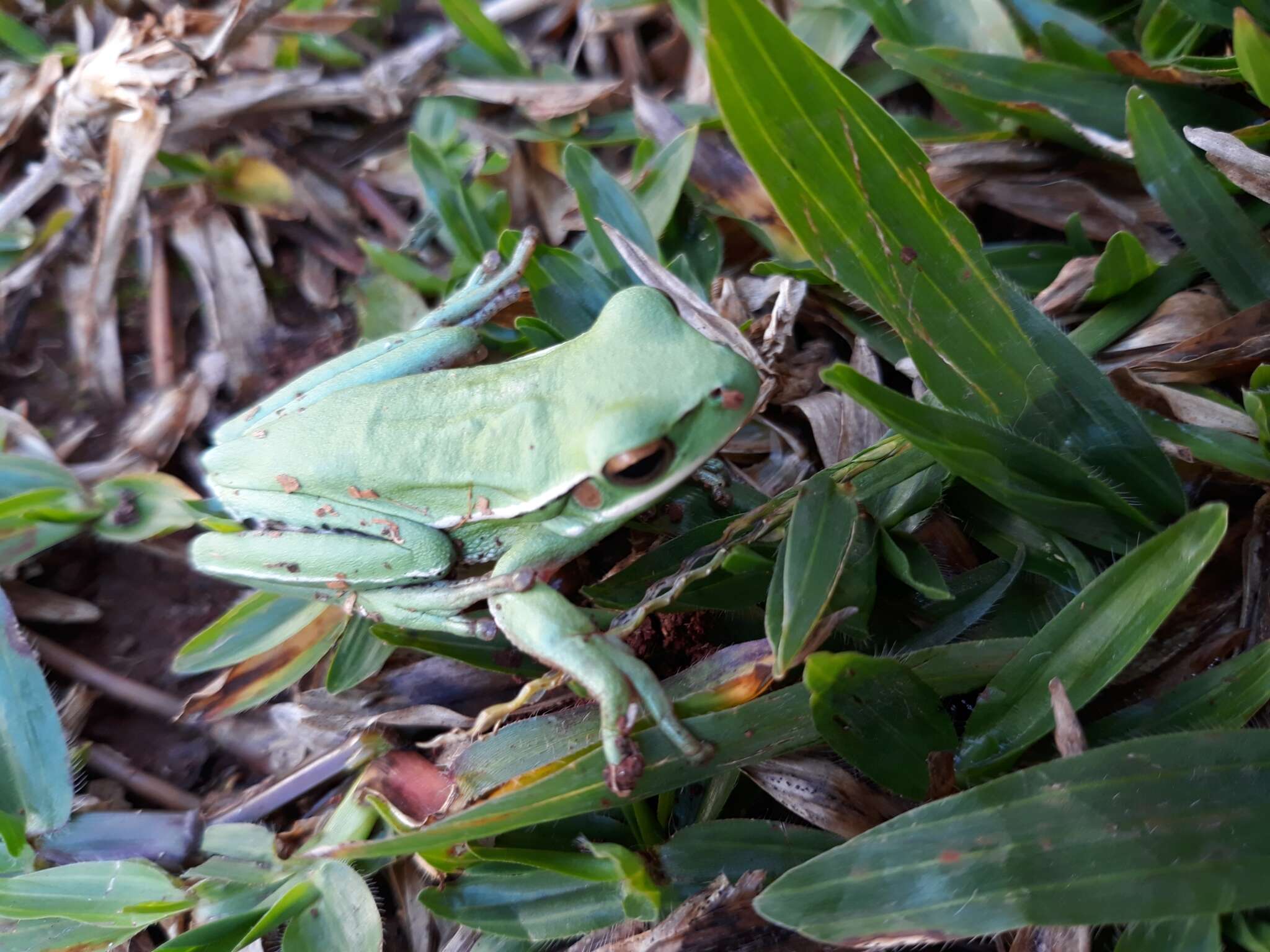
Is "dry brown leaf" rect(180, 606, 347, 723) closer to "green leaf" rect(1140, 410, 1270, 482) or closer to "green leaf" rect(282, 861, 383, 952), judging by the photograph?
"green leaf" rect(282, 861, 383, 952)

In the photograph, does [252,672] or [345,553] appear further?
[252,672]

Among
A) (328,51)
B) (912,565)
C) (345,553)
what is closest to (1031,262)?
(912,565)

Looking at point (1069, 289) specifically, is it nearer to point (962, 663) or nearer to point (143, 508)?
point (962, 663)

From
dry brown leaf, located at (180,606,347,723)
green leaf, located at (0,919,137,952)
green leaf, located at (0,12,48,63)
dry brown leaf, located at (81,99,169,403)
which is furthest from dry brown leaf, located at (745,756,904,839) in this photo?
green leaf, located at (0,12,48,63)

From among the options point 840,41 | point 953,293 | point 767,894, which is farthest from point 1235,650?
point 840,41

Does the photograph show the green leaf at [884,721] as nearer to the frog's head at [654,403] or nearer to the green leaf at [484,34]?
the frog's head at [654,403]

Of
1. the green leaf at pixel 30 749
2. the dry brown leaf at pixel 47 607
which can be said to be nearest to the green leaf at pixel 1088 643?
the green leaf at pixel 30 749
